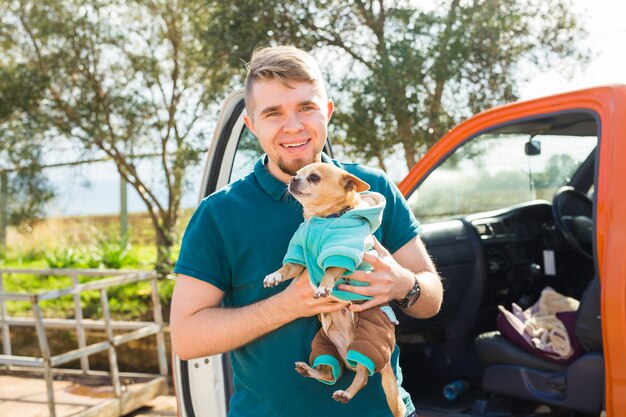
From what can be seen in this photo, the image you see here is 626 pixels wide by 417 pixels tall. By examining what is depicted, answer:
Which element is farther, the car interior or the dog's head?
the car interior

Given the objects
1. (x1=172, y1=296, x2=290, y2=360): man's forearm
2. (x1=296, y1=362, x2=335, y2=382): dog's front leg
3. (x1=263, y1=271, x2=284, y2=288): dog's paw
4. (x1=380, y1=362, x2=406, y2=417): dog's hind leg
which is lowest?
(x1=380, y1=362, x2=406, y2=417): dog's hind leg

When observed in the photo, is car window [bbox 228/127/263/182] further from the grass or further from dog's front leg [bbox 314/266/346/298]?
the grass

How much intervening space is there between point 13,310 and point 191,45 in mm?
4295

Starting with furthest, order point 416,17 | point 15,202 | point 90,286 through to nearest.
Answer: point 15,202 → point 416,17 → point 90,286

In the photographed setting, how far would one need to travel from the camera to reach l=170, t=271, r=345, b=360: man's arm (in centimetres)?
173

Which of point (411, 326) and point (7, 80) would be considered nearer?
point (411, 326)

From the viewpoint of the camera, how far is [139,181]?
9.19 meters

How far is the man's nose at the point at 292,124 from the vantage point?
1.85 meters

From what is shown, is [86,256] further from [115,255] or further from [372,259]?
[372,259]

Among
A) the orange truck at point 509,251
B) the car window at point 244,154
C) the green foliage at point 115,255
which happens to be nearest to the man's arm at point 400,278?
the orange truck at point 509,251

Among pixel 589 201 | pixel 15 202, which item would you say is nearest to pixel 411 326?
pixel 589 201

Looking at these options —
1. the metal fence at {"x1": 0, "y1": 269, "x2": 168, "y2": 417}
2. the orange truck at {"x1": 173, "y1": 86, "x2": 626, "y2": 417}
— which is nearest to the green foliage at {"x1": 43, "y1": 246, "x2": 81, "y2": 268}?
the metal fence at {"x1": 0, "y1": 269, "x2": 168, "y2": 417}

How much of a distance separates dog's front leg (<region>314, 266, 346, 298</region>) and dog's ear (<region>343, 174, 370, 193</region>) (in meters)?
0.26

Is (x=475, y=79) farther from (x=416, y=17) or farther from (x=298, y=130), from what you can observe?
(x=298, y=130)
